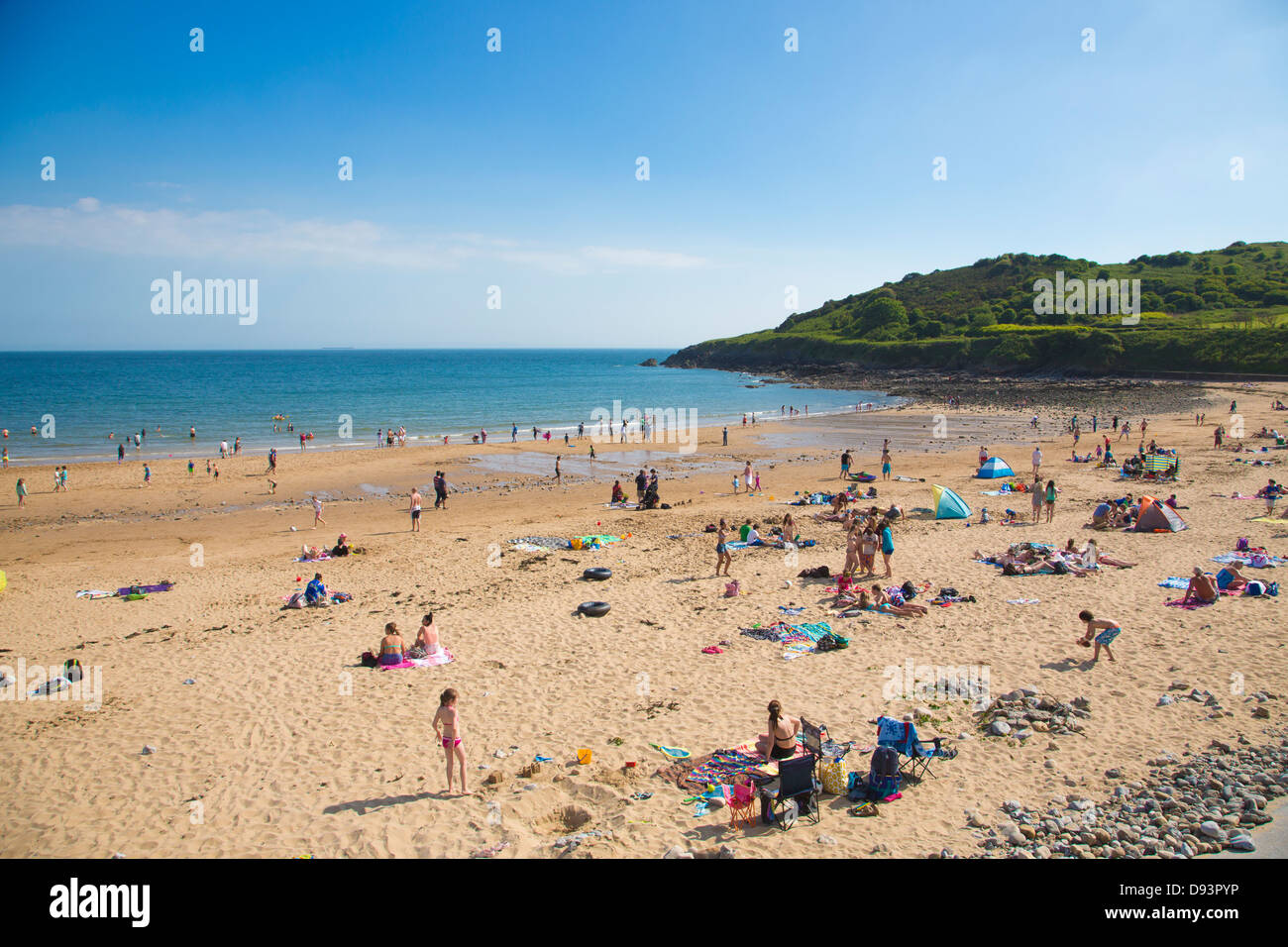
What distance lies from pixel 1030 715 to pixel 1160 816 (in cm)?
215

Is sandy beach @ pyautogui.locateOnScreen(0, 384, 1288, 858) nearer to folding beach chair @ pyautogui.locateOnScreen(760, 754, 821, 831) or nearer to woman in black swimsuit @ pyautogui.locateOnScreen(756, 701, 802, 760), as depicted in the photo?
folding beach chair @ pyautogui.locateOnScreen(760, 754, 821, 831)

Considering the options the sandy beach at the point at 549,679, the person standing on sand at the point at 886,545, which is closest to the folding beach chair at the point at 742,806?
the sandy beach at the point at 549,679

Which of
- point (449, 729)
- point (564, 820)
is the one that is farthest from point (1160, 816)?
point (449, 729)

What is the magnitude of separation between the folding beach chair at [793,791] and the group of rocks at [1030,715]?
2.81m

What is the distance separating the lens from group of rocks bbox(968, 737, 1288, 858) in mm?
5977

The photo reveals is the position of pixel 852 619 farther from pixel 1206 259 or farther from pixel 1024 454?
pixel 1206 259

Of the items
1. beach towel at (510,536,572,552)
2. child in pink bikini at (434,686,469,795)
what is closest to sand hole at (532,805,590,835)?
child in pink bikini at (434,686,469,795)

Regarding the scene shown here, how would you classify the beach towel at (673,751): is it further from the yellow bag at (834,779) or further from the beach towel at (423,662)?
the beach towel at (423,662)

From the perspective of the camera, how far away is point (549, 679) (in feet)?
34.3

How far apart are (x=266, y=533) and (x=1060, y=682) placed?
21.3 metres

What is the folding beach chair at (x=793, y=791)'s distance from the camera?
6691mm

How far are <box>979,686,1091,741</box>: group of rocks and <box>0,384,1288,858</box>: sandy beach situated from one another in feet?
0.57
